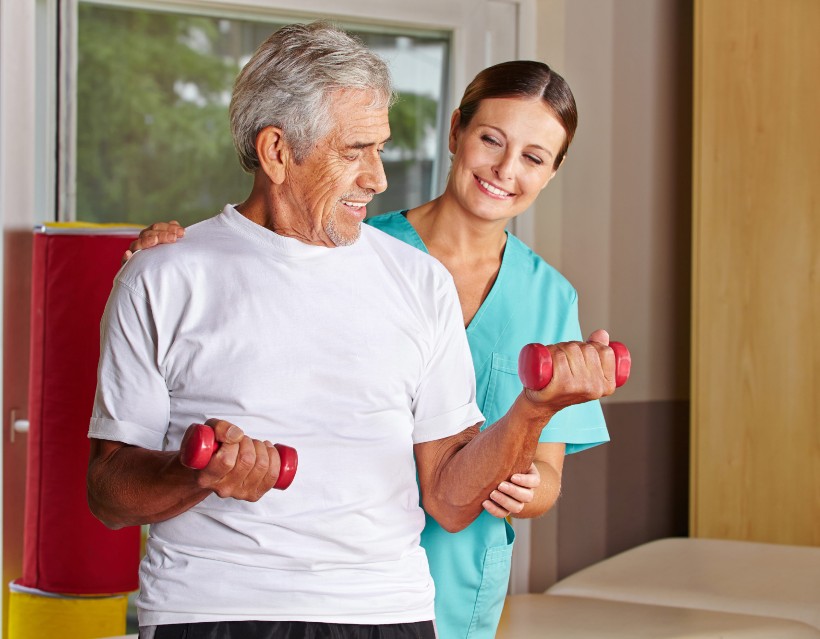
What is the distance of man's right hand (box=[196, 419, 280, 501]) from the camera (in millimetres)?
954

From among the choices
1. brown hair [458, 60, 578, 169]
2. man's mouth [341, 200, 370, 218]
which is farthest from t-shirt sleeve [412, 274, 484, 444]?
brown hair [458, 60, 578, 169]

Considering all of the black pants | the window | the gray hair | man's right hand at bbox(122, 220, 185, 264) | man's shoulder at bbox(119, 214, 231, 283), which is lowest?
the black pants

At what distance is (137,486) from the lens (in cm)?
110

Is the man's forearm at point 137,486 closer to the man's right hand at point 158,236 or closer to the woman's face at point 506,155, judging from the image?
the man's right hand at point 158,236

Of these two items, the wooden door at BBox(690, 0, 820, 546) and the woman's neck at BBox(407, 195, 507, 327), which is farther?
the wooden door at BBox(690, 0, 820, 546)

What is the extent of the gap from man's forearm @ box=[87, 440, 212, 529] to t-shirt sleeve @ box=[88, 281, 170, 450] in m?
0.02

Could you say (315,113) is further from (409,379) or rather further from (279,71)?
(409,379)

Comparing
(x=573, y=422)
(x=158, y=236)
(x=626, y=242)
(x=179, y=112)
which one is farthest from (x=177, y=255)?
(x=626, y=242)

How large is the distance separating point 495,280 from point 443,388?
44cm

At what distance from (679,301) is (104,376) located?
2496mm

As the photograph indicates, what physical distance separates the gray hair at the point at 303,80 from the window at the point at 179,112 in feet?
4.90

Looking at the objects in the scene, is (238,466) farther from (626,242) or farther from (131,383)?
(626,242)

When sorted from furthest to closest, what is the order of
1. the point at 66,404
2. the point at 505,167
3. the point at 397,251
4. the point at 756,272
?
the point at 756,272
the point at 66,404
the point at 505,167
the point at 397,251

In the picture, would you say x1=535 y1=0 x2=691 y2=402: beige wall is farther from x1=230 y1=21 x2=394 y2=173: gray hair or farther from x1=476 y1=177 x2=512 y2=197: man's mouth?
x1=230 y1=21 x2=394 y2=173: gray hair
